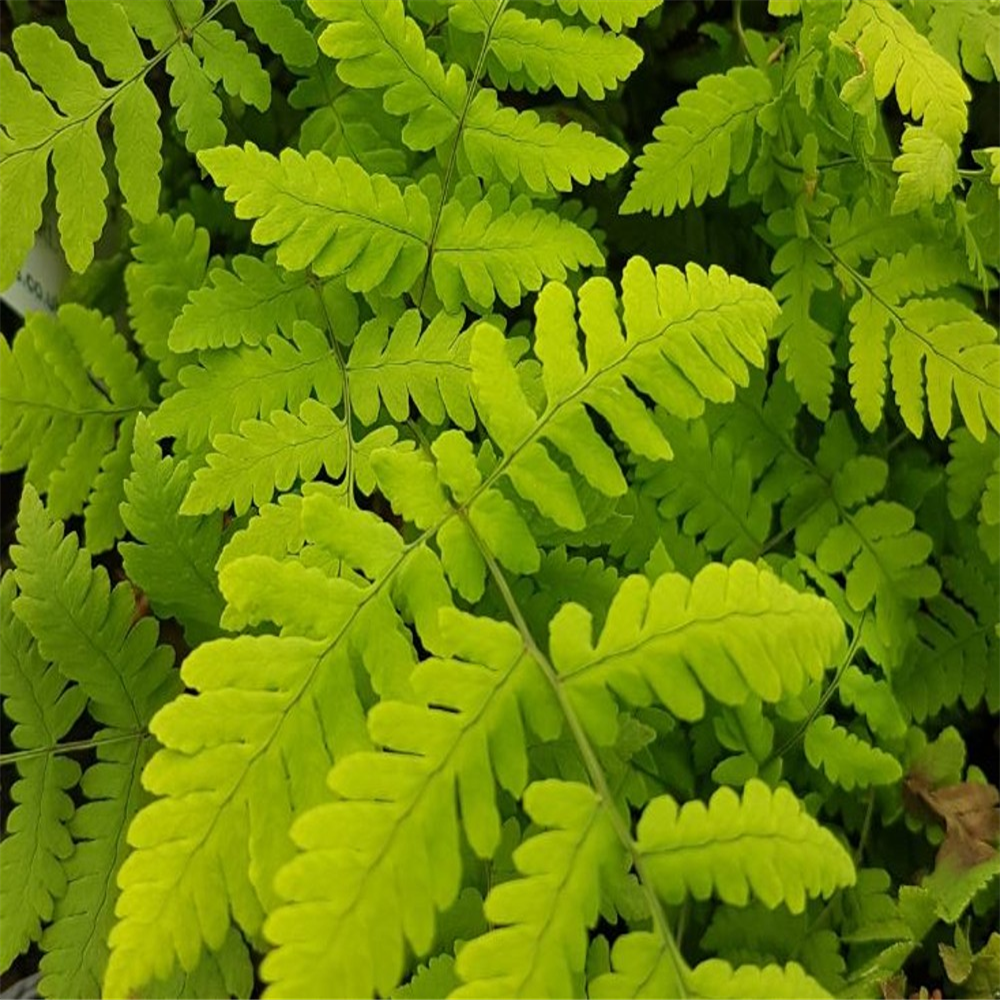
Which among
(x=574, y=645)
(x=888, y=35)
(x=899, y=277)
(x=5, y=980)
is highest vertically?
(x=888, y=35)

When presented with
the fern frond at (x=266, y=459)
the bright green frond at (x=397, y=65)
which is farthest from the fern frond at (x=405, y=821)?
the bright green frond at (x=397, y=65)

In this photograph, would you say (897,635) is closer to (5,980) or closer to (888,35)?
(888,35)

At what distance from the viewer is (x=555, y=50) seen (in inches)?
42.4

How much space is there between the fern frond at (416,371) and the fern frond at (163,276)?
0.67 ft

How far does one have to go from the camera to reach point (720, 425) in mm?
1260

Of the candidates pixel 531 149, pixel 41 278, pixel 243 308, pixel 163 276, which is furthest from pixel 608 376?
pixel 41 278

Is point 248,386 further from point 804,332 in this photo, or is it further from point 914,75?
point 914,75

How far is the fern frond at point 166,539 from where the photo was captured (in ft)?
3.44

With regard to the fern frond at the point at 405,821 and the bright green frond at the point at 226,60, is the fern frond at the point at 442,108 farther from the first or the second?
the fern frond at the point at 405,821

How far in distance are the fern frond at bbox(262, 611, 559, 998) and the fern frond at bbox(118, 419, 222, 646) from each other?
1.12ft

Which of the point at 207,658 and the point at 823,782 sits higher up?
the point at 207,658

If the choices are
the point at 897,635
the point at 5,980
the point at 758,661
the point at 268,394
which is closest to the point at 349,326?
the point at 268,394

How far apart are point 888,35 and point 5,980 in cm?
128

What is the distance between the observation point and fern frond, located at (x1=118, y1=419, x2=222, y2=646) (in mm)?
1049
